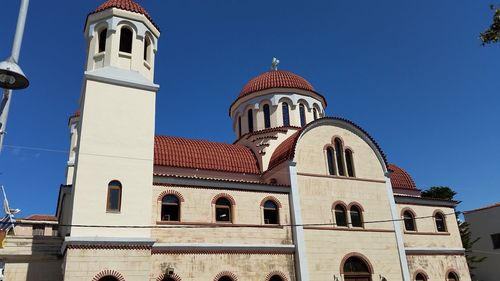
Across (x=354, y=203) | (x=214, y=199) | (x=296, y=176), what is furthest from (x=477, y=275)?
(x=214, y=199)

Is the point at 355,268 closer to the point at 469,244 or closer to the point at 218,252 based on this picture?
the point at 218,252

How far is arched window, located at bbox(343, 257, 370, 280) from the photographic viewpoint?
61.8ft

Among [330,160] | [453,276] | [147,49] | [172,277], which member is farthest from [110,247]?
[453,276]

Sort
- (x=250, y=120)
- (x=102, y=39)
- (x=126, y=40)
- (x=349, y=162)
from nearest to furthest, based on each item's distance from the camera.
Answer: (x=102, y=39) → (x=126, y=40) → (x=349, y=162) → (x=250, y=120)

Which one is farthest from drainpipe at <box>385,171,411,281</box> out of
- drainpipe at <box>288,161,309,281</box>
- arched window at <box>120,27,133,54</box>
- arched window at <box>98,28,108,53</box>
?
arched window at <box>98,28,108,53</box>

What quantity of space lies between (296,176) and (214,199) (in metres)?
4.39

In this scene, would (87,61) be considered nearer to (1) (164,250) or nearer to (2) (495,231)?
(1) (164,250)

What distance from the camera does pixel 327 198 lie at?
19.7 meters

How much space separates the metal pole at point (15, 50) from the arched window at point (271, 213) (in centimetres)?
1366

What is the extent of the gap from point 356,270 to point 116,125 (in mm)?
12954

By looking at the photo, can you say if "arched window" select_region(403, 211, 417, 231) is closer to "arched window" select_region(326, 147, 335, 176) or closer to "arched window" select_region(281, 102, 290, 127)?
"arched window" select_region(326, 147, 335, 176)

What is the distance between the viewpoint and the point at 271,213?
18656 millimetres

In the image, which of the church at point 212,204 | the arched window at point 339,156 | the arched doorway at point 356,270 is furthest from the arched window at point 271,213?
the arched window at point 339,156

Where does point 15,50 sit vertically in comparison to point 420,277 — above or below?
above
